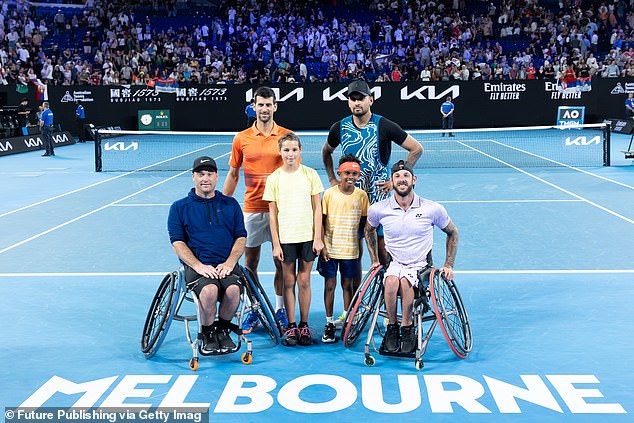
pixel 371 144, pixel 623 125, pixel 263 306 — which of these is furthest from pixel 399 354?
pixel 623 125

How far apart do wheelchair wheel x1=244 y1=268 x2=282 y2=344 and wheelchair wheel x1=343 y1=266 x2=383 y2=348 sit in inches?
23.9

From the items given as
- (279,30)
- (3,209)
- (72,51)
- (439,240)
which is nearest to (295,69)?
(279,30)

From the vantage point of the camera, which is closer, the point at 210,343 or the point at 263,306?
the point at 210,343

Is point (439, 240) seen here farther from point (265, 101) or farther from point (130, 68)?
point (130, 68)

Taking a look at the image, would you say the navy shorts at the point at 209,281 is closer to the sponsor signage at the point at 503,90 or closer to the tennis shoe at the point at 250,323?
the tennis shoe at the point at 250,323

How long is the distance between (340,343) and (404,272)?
944 millimetres

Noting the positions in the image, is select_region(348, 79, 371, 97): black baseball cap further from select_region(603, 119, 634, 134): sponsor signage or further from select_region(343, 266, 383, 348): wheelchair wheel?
select_region(603, 119, 634, 134): sponsor signage

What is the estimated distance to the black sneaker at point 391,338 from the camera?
6.29 m

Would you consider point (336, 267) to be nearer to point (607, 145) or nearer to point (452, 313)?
point (452, 313)

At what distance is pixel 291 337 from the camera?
6668 mm

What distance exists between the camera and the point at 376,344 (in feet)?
22.1

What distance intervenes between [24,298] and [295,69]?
100.0 feet

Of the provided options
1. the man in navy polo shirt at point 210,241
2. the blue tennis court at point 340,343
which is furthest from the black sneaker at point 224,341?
the blue tennis court at point 340,343

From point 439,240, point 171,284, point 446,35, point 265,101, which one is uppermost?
point 446,35
